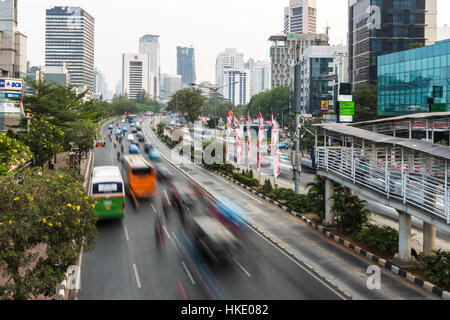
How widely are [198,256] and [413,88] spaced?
211 feet

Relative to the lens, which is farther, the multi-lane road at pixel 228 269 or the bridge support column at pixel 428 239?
the bridge support column at pixel 428 239

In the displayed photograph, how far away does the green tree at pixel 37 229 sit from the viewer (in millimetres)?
12508

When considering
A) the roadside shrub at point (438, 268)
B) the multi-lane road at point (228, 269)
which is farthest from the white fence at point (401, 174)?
the multi-lane road at point (228, 269)

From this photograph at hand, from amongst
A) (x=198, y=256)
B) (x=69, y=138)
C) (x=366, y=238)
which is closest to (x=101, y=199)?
(x=198, y=256)

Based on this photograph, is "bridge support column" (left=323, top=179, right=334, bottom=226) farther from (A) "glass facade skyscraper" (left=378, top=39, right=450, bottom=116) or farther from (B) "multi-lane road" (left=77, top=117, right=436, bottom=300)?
Answer: (A) "glass facade skyscraper" (left=378, top=39, right=450, bottom=116)

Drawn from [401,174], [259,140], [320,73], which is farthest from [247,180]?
[320,73]

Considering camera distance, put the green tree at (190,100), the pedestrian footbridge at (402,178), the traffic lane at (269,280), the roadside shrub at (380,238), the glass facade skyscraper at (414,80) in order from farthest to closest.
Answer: the green tree at (190,100) → the glass facade skyscraper at (414,80) → the roadside shrub at (380,238) → the pedestrian footbridge at (402,178) → the traffic lane at (269,280)

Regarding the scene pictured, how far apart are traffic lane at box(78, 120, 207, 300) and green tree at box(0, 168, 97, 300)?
97.9 inches

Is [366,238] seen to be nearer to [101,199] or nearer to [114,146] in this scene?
[101,199]

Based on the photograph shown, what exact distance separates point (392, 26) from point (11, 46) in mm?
80833

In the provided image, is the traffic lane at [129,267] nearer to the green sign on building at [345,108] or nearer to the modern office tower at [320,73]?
the green sign on building at [345,108]

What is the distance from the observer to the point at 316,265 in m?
19.7

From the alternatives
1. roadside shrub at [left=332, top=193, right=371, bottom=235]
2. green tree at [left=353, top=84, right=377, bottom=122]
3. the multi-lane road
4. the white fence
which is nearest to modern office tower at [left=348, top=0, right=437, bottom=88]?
green tree at [left=353, top=84, right=377, bottom=122]

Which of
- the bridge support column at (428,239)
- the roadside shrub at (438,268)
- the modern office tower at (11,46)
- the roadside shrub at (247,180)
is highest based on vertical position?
the modern office tower at (11,46)
